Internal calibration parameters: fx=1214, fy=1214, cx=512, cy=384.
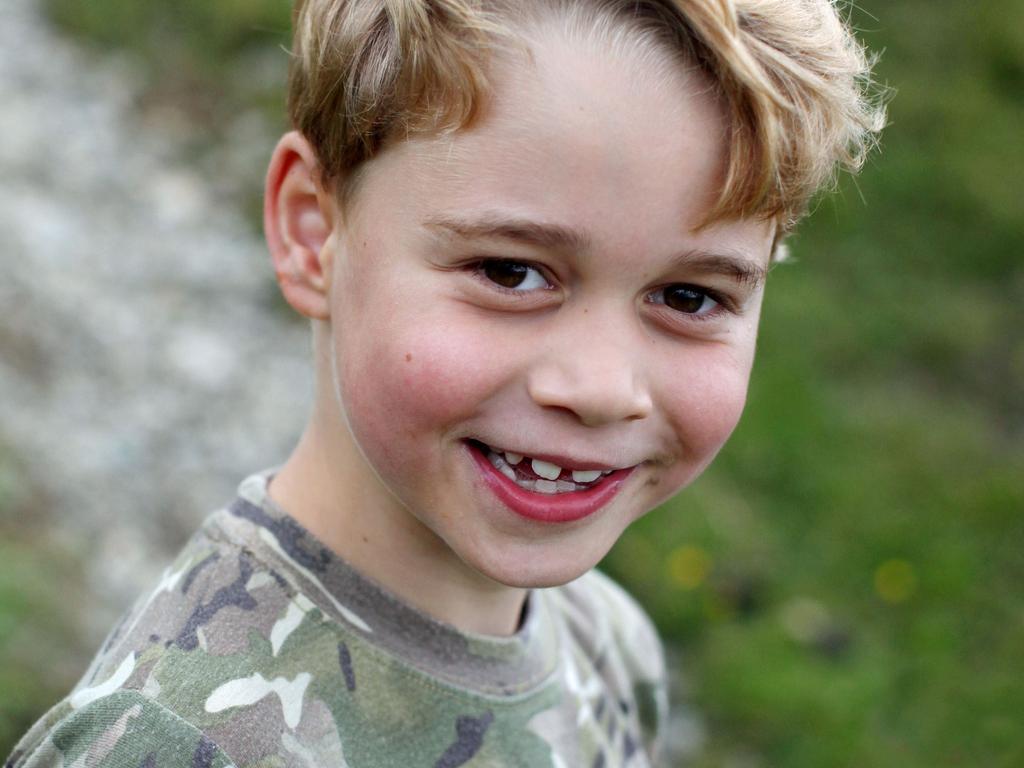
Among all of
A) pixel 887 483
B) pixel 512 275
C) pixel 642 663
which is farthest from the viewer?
pixel 887 483

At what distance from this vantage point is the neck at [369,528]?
6.18 ft

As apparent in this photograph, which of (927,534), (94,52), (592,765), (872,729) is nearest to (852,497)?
(927,534)

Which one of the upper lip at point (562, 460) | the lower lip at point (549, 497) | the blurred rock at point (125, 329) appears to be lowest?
the blurred rock at point (125, 329)

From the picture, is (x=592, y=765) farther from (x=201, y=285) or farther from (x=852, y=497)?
(x=201, y=285)

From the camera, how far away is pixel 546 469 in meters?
1.75

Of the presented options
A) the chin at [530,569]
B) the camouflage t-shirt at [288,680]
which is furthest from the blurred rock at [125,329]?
the chin at [530,569]

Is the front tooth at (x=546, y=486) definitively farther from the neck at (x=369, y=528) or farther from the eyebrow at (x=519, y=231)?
the eyebrow at (x=519, y=231)

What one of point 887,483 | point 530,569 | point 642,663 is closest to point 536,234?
point 530,569

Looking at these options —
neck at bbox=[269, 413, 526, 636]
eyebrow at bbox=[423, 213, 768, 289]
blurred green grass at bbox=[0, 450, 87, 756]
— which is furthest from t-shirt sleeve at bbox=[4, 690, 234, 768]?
blurred green grass at bbox=[0, 450, 87, 756]

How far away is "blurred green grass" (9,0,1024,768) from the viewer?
13.4ft

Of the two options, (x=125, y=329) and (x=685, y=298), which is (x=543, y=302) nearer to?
(x=685, y=298)

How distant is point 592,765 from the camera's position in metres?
2.16

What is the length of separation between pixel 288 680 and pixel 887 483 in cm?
372

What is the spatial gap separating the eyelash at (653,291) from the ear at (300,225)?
309 mm
